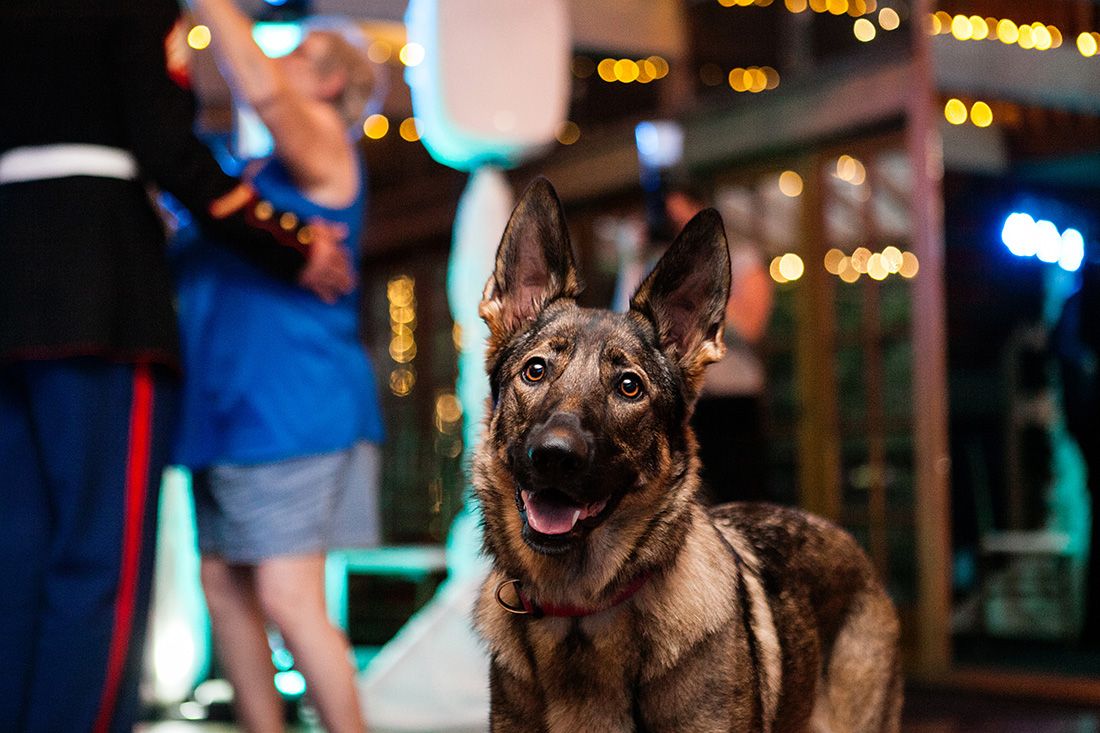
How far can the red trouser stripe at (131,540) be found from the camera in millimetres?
2334

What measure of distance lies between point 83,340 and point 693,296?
1.17 meters

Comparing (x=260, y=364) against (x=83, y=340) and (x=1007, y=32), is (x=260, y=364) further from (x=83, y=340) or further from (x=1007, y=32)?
(x=1007, y=32)

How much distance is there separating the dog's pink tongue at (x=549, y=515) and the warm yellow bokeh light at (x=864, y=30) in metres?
4.40

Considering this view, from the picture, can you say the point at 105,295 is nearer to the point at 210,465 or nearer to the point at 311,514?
the point at 210,465

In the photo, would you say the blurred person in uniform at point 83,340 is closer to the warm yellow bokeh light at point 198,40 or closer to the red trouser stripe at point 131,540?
the red trouser stripe at point 131,540

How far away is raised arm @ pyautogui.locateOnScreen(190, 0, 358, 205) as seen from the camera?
2.63 meters

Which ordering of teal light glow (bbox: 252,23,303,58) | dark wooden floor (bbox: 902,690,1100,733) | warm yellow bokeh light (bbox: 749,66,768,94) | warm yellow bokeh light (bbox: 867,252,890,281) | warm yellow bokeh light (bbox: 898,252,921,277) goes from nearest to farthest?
teal light glow (bbox: 252,23,303,58) → dark wooden floor (bbox: 902,690,1100,733) → warm yellow bokeh light (bbox: 898,252,921,277) → warm yellow bokeh light (bbox: 867,252,890,281) → warm yellow bokeh light (bbox: 749,66,768,94)

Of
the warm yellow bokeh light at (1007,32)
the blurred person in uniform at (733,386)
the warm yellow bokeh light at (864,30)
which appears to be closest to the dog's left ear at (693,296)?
the blurred person in uniform at (733,386)

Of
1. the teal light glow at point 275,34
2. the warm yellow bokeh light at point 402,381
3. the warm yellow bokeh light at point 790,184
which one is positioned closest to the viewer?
the teal light glow at point 275,34

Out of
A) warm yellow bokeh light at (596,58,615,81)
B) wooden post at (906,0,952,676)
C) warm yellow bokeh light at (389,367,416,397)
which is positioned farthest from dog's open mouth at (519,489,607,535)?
warm yellow bokeh light at (389,367,416,397)

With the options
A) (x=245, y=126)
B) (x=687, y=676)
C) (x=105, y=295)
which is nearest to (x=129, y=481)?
(x=105, y=295)

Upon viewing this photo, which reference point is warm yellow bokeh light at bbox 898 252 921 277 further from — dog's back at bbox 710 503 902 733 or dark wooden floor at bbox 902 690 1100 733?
dog's back at bbox 710 503 902 733

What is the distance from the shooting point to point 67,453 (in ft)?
7.57

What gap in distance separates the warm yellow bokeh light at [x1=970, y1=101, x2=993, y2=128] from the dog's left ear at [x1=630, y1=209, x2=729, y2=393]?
12.7 ft
